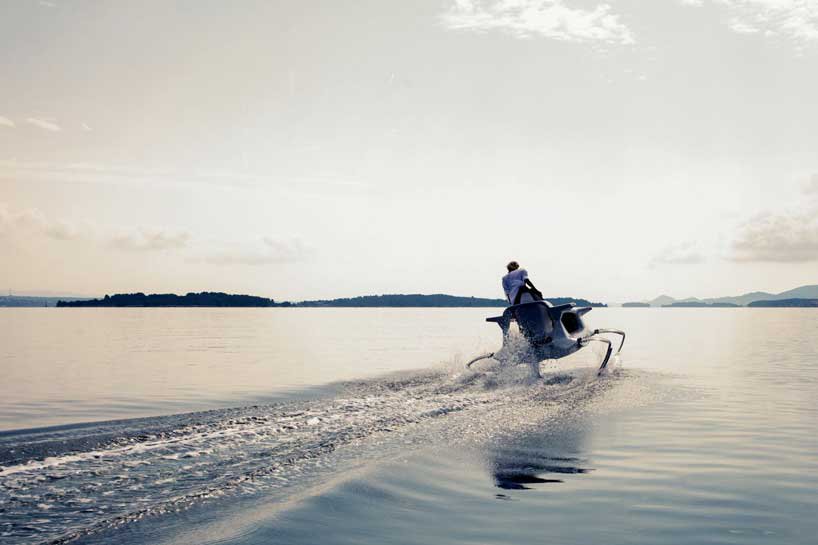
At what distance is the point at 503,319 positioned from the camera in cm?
1845

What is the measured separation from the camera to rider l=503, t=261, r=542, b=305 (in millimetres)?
18359

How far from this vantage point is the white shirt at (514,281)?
60.6ft

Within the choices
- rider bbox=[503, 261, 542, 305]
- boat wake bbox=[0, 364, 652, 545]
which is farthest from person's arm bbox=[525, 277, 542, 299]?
boat wake bbox=[0, 364, 652, 545]

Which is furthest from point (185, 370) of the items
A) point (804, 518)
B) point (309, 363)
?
point (804, 518)

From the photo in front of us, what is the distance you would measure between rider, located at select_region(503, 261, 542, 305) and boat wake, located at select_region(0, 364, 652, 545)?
414 centimetres

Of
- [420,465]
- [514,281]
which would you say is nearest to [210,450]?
[420,465]

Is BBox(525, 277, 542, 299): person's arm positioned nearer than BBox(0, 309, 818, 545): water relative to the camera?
No

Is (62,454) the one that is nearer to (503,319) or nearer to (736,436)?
(736,436)

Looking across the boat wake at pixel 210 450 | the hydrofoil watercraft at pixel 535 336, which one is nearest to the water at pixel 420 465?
the boat wake at pixel 210 450

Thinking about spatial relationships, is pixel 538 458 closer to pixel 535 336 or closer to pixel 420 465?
pixel 420 465

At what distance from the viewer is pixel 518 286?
1850 cm

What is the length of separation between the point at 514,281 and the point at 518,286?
191 millimetres

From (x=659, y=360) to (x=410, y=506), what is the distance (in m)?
23.4

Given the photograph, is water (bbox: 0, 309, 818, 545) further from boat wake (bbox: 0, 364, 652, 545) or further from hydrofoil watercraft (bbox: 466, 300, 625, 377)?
hydrofoil watercraft (bbox: 466, 300, 625, 377)
